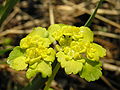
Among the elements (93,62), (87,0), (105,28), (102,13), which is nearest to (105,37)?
(105,28)

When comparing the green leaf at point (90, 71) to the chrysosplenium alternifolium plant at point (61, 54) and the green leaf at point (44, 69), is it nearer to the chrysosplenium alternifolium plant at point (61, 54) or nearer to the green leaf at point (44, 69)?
the chrysosplenium alternifolium plant at point (61, 54)

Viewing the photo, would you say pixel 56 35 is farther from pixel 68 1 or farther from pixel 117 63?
pixel 68 1

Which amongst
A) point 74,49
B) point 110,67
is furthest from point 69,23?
point 74,49

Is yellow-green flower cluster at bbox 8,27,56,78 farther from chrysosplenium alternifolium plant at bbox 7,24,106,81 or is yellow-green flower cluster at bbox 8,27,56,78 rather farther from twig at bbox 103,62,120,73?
twig at bbox 103,62,120,73

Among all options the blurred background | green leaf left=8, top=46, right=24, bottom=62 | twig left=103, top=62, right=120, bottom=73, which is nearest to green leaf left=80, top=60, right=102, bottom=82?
green leaf left=8, top=46, right=24, bottom=62

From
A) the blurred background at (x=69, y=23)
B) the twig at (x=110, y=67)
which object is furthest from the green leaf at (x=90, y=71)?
the twig at (x=110, y=67)
